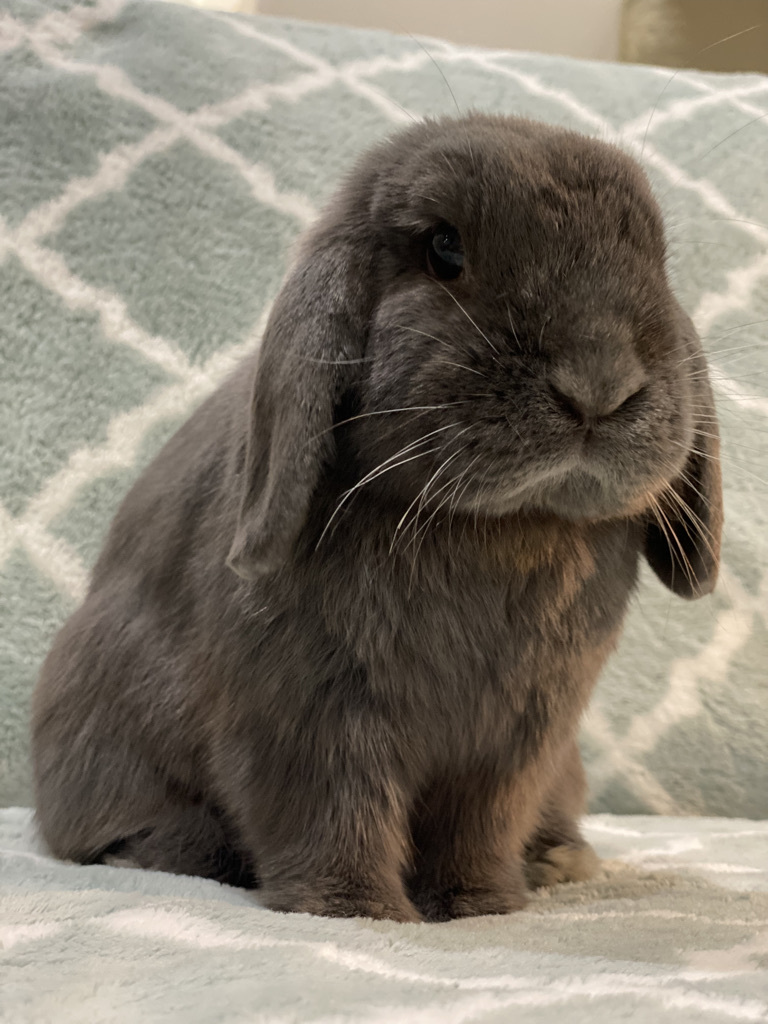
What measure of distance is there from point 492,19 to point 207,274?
1.16m

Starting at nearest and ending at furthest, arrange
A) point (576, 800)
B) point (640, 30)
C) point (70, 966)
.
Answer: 1. point (70, 966)
2. point (576, 800)
3. point (640, 30)

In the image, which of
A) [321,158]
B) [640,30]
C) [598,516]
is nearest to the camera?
[598,516]

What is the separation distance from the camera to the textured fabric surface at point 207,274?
5.30ft

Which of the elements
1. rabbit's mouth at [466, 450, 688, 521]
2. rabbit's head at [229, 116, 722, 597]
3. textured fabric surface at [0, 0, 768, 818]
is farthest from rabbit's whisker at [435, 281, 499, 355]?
textured fabric surface at [0, 0, 768, 818]

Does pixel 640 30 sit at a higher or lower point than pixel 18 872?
higher

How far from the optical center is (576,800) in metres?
1.27

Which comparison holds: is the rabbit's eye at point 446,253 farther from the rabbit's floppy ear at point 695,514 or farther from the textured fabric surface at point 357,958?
the textured fabric surface at point 357,958

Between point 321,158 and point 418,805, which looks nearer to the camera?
point 418,805

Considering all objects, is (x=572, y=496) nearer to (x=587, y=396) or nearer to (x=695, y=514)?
(x=587, y=396)

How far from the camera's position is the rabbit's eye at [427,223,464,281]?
0.89 m

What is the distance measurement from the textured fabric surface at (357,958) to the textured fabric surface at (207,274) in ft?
1.87

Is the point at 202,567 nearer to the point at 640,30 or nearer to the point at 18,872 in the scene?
the point at 18,872

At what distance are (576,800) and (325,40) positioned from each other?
4.57ft

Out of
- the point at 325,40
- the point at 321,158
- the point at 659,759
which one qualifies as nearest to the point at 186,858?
the point at 659,759
